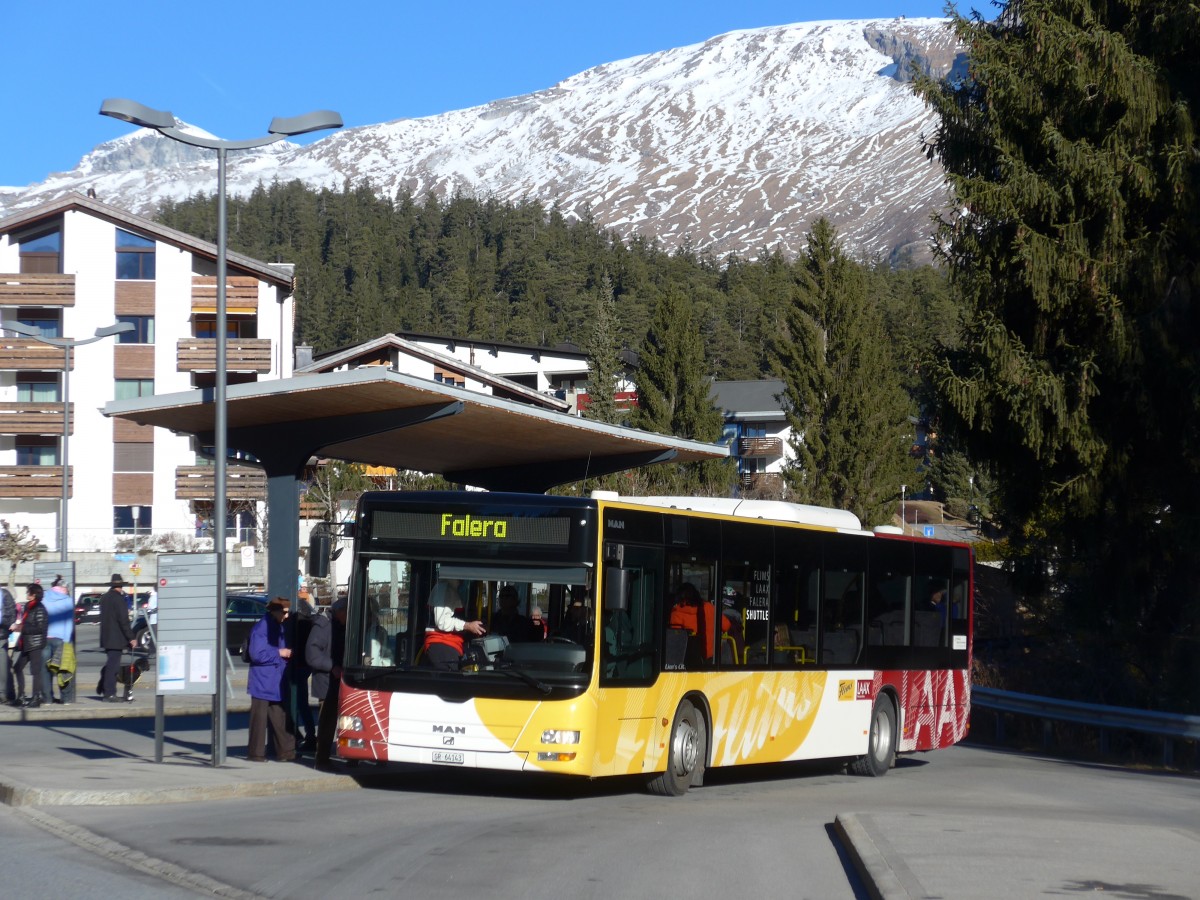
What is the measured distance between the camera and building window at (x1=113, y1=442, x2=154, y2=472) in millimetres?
65000

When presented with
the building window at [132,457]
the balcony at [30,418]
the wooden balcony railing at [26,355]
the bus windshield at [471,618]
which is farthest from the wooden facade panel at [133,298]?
the bus windshield at [471,618]

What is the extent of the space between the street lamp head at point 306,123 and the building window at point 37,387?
51.3 metres

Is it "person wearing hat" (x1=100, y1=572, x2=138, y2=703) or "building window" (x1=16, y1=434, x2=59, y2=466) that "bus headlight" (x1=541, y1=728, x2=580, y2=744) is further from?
"building window" (x1=16, y1=434, x2=59, y2=466)

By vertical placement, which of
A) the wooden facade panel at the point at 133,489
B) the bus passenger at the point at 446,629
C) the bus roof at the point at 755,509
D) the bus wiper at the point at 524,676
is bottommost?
the bus wiper at the point at 524,676

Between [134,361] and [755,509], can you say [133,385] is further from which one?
[755,509]

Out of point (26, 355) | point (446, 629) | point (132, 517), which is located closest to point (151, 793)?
point (446, 629)

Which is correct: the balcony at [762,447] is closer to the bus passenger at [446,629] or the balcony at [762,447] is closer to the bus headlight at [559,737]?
the bus passenger at [446,629]

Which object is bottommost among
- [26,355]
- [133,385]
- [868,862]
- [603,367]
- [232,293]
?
Result: [868,862]

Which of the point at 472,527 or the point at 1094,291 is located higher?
the point at 1094,291

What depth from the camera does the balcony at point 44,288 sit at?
62875 mm

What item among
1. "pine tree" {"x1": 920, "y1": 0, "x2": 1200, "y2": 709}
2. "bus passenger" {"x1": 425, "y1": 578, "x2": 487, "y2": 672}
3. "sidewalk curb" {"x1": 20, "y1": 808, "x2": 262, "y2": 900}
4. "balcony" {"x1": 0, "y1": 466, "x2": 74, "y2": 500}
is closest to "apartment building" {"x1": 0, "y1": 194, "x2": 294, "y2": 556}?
"balcony" {"x1": 0, "y1": 466, "x2": 74, "y2": 500}

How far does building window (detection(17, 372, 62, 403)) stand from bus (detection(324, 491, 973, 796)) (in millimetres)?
53753

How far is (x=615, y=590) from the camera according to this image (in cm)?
1327

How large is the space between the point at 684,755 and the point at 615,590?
2239mm
